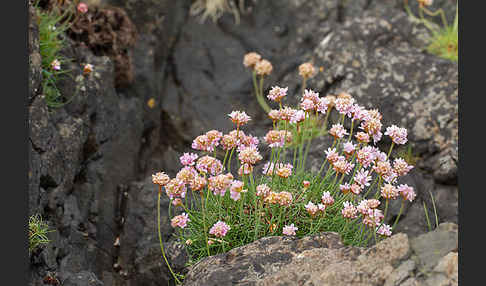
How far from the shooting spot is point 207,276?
3.14 metres

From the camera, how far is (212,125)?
667 centimetres

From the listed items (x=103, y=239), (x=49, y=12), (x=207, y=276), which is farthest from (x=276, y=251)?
(x=49, y=12)

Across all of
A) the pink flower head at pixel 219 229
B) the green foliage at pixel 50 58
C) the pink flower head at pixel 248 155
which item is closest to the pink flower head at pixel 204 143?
the pink flower head at pixel 248 155

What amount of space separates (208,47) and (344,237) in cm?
428

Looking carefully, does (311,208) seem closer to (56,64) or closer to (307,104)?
(307,104)

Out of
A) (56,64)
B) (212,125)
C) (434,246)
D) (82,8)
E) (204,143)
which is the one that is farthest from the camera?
(212,125)

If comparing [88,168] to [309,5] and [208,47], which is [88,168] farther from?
[309,5]

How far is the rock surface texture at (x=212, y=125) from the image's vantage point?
10.0ft

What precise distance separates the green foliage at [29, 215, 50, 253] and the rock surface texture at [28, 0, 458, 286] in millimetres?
86

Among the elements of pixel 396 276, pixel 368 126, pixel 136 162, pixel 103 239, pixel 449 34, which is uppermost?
pixel 449 34

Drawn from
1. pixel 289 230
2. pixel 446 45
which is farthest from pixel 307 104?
pixel 446 45

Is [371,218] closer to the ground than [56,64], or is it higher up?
closer to the ground

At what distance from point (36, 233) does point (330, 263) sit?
6.51ft

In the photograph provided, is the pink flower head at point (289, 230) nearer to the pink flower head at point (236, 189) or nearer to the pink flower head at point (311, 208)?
the pink flower head at point (311, 208)
